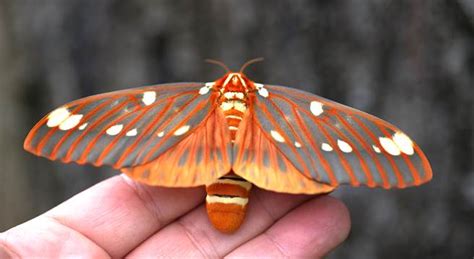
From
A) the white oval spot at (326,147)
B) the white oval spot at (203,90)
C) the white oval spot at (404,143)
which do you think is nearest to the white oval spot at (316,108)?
the white oval spot at (326,147)

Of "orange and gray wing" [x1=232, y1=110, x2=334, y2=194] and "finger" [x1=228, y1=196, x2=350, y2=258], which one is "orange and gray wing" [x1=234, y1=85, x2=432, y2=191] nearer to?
"orange and gray wing" [x1=232, y1=110, x2=334, y2=194]

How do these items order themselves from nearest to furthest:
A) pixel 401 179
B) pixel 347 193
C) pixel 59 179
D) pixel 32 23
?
1. pixel 401 179
2. pixel 347 193
3. pixel 32 23
4. pixel 59 179

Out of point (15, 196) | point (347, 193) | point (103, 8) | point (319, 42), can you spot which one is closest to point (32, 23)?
point (103, 8)

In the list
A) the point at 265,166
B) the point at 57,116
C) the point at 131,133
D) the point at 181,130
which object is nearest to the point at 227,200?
the point at 265,166

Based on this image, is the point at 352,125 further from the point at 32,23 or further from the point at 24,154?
the point at 24,154

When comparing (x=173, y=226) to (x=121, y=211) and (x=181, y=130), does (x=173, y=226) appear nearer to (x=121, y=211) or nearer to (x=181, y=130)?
(x=121, y=211)
